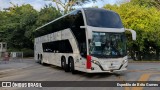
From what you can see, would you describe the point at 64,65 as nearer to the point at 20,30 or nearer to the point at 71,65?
the point at 71,65

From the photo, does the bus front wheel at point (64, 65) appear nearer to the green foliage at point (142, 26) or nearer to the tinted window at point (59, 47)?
the tinted window at point (59, 47)

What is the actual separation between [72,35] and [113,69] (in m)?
3.90

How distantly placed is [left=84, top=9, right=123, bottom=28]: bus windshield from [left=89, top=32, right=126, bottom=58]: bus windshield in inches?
23.3

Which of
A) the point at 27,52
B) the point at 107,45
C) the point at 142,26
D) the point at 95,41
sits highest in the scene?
the point at 142,26

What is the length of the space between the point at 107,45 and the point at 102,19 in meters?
1.66

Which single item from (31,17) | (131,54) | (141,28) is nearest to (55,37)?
(141,28)

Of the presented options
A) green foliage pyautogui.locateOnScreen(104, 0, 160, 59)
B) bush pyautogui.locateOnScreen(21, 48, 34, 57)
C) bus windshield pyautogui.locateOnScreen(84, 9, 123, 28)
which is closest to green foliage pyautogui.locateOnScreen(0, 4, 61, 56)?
bush pyautogui.locateOnScreen(21, 48, 34, 57)

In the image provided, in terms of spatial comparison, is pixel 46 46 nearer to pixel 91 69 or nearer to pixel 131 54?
pixel 91 69

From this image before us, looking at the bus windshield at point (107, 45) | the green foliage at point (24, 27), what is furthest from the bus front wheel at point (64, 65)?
the green foliage at point (24, 27)

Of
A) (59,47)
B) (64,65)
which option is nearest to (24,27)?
(59,47)

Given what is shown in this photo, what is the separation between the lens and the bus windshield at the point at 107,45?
1688cm

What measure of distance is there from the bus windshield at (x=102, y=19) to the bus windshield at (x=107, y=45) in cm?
59

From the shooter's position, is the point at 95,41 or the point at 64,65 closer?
the point at 95,41

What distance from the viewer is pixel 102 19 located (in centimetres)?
1770
